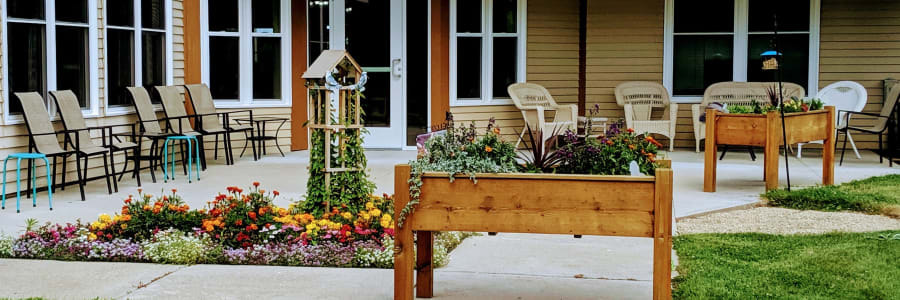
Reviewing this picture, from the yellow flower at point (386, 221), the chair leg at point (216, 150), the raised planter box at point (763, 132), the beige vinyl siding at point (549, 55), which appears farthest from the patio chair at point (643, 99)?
the yellow flower at point (386, 221)

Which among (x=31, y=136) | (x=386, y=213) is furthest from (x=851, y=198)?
(x=31, y=136)

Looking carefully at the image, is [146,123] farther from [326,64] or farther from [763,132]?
[763,132]

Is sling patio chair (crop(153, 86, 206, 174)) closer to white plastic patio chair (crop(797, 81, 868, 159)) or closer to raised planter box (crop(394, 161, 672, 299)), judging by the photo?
raised planter box (crop(394, 161, 672, 299))

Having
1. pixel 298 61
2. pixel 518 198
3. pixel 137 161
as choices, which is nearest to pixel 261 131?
pixel 298 61

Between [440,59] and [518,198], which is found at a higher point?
[440,59]

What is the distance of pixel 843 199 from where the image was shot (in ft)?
27.1

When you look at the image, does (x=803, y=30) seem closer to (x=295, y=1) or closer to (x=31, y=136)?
(x=295, y=1)

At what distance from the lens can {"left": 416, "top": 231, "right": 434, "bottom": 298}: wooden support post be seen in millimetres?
5082

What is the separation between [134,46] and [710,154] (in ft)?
18.0

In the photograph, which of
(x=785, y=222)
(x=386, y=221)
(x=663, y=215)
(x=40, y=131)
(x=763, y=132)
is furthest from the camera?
(x=763, y=132)

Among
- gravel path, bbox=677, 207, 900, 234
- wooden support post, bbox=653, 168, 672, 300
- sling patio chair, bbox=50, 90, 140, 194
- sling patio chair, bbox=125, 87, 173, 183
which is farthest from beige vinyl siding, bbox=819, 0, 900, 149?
wooden support post, bbox=653, 168, 672, 300

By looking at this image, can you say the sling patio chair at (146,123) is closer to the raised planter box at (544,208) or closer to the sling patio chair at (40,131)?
the sling patio chair at (40,131)

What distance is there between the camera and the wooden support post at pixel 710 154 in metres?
8.99

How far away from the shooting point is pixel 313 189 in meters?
6.84
